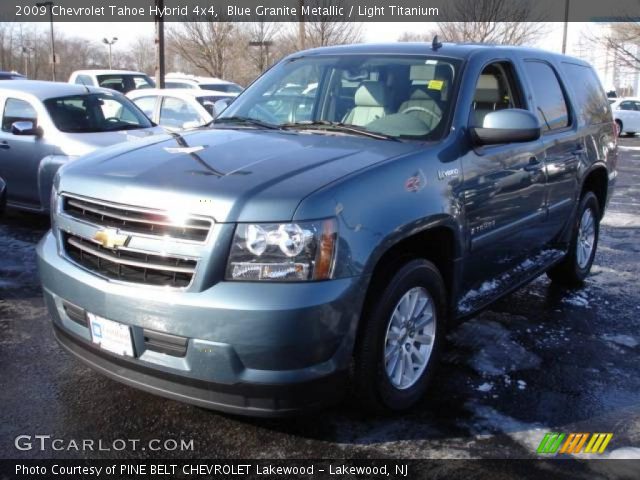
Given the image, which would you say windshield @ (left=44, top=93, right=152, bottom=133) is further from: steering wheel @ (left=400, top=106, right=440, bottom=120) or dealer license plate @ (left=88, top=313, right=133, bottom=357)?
dealer license plate @ (left=88, top=313, right=133, bottom=357)

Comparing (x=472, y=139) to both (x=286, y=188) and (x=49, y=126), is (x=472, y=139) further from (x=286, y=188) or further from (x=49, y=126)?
(x=49, y=126)

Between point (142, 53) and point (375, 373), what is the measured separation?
60.3 metres

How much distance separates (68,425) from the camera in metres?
3.20

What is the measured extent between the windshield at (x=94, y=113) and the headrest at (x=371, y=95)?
4.64m

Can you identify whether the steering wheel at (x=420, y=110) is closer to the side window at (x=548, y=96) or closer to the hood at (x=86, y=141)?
the side window at (x=548, y=96)

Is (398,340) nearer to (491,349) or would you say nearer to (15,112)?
(491,349)

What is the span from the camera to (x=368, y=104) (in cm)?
398

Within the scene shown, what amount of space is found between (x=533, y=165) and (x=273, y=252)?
2414 mm

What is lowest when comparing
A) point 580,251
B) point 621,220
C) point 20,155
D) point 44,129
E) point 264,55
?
point 621,220

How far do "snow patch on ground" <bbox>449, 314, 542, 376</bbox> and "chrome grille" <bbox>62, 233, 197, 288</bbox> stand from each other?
2.10 m

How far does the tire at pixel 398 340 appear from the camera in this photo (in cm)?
300

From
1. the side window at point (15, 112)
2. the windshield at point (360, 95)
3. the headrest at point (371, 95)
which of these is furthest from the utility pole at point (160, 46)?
the headrest at point (371, 95)

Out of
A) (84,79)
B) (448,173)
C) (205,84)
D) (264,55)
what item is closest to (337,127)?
(448,173)

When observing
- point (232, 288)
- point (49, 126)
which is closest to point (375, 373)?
point (232, 288)
